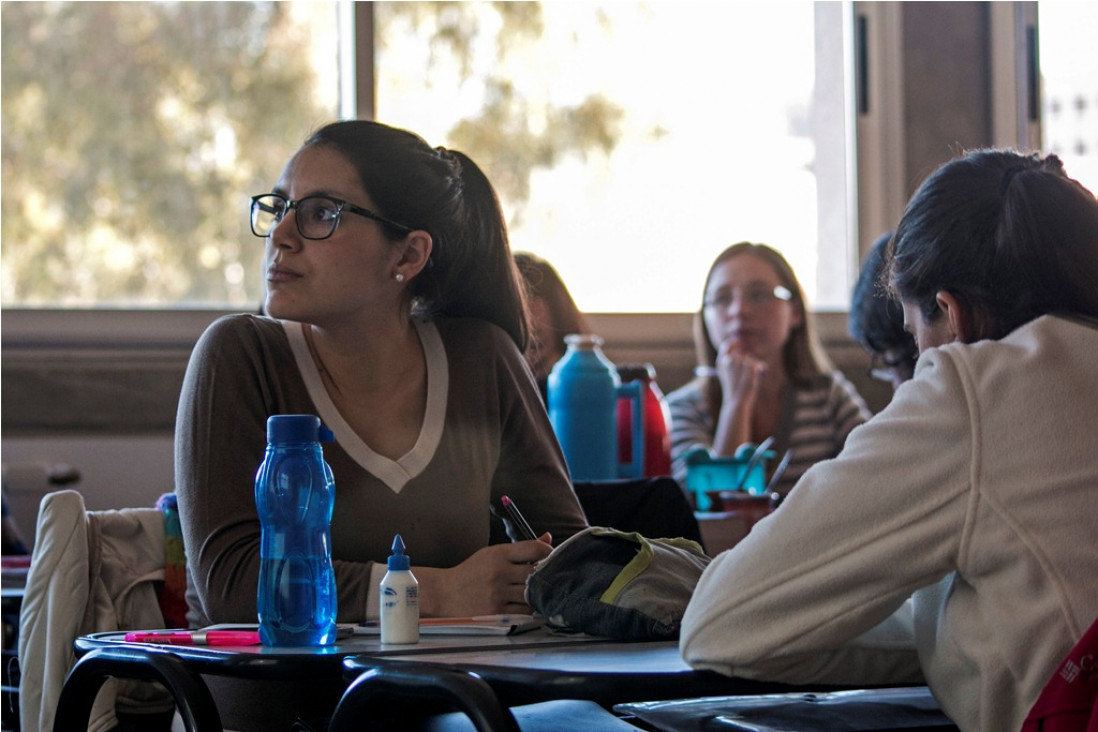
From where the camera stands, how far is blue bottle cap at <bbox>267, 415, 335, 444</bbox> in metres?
1.35

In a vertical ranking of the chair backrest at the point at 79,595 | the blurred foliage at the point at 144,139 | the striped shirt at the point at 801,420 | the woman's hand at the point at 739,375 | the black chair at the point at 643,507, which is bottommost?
the chair backrest at the point at 79,595

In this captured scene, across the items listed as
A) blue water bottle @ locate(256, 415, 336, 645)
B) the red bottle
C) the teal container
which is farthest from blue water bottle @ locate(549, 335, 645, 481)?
blue water bottle @ locate(256, 415, 336, 645)

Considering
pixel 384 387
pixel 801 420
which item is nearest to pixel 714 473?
pixel 801 420

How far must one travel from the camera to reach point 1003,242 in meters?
1.18

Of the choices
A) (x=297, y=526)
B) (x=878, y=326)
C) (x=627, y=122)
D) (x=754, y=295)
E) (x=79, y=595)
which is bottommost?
(x=79, y=595)

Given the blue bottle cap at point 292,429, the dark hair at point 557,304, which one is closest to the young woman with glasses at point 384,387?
the blue bottle cap at point 292,429

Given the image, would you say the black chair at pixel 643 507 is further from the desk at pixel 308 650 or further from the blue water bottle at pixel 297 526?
the blue water bottle at pixel 297 526

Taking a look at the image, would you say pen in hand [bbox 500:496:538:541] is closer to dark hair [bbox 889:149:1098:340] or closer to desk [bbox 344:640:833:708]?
desk [bbox 344:640:833:708]

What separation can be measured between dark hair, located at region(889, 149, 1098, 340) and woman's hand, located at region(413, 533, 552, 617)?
0.61 m

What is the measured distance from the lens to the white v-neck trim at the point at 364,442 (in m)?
1.78

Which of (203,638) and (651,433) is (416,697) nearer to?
(203,638)

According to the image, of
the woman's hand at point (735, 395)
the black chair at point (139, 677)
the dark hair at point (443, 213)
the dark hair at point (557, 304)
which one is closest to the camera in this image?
the black chair at point (139, 677)

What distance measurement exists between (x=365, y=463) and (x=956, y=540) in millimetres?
926

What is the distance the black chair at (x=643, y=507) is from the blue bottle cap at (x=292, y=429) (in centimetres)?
79
